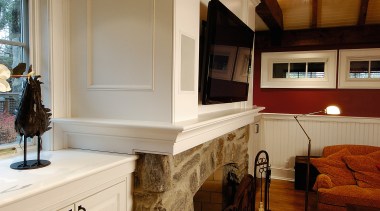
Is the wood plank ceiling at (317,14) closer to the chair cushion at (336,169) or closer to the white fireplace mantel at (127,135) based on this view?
the chair cushion at (336,169)

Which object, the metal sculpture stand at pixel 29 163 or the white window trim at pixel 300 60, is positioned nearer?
the metal sculpture stand at pixel 29 163

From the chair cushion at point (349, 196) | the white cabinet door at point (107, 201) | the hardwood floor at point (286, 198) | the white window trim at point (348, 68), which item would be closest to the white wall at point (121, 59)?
the white cabinet door at point (107, 201)

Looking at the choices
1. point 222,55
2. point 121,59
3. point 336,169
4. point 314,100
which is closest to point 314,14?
point 314,100

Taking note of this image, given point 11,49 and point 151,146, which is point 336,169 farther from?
point 11,49

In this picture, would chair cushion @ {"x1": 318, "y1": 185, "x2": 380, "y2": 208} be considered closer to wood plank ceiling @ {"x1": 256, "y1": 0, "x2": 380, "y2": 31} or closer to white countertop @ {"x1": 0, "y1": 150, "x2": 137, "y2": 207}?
wood plank ceiling @ {"x1": 256, "y1": 0, "x2": 380, "y2": 31}

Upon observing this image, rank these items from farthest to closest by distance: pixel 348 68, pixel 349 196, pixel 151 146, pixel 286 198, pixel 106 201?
pixel 348 68 → pixel 286 198 → pixel 349 196 → pixel 151 146 → pixel 106 201

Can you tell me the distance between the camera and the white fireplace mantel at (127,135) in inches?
51.7

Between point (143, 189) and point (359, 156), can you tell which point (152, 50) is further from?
point (359, 156)

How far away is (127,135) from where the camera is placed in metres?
1.40

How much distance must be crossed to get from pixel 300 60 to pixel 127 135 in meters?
3.96

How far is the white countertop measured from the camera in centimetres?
92

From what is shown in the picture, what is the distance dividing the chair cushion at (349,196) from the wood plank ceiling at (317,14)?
2244 millimetres

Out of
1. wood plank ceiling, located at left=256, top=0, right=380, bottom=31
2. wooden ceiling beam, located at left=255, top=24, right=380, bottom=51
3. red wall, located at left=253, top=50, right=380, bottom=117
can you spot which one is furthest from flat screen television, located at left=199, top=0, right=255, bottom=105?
red wall, located at left=253, top=50, right=380, bottom=117

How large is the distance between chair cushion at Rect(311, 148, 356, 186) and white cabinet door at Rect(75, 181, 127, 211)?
9.61 feet
